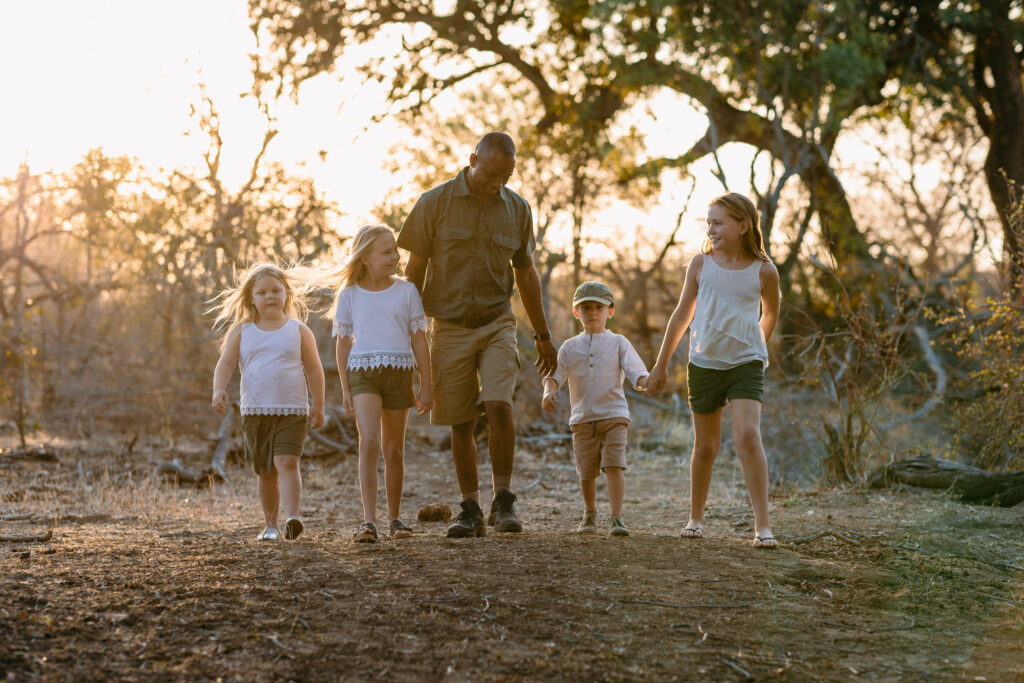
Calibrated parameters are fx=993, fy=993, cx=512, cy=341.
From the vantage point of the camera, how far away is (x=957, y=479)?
6.84m

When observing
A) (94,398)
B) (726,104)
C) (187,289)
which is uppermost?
(726,104)

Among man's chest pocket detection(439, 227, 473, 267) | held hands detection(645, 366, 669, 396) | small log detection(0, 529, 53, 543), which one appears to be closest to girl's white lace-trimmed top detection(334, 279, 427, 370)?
man's chest pocket detection(439, 227, 473, 267)

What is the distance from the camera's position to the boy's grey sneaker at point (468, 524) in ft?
16.2

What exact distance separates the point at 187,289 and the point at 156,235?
0.71 meters

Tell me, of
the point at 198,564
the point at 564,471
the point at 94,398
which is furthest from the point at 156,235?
the point at 198,564

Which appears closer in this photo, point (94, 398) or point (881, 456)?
point (881, 456)

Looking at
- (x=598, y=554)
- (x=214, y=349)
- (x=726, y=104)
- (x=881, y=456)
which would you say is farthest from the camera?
(x=726, y=104)

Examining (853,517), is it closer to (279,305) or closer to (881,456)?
(881,456)

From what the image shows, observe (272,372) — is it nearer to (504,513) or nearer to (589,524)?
(504,513)

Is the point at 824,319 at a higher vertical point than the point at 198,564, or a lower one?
higher

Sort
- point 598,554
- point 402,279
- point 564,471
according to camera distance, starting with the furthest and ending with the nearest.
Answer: point 564,471, point 402,279, point 598,554

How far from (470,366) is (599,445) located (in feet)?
2.74

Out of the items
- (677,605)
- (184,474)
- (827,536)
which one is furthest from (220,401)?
(184,474)

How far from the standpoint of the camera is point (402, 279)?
5.13 meters
